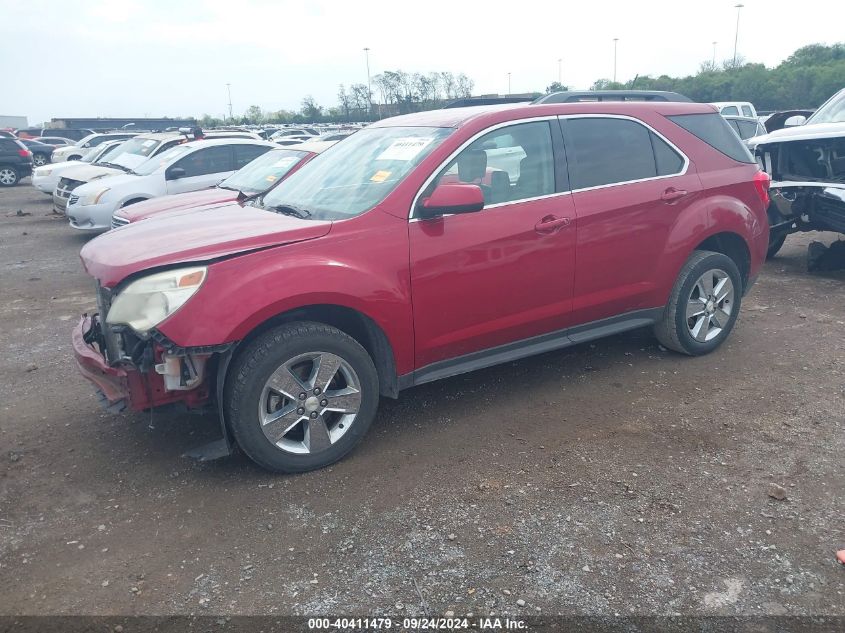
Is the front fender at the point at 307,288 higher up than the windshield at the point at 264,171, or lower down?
lower down

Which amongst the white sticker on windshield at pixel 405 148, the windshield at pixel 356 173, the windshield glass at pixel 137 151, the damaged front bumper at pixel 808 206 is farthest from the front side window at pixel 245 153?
the damaged front bumper at pixel 808 206

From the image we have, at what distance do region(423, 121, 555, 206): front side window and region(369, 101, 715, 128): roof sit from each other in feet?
0.28

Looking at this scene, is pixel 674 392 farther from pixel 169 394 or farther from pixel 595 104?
pixel 169 394

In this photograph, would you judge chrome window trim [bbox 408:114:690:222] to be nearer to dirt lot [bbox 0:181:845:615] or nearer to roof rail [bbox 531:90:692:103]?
roof rail [bbox 531:90:692:103]

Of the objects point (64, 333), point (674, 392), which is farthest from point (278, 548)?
point (64, 333)

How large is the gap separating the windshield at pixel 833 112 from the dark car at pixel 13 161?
74.9ft

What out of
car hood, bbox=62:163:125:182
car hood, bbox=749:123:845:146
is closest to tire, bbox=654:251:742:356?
car hood, bbox=749:123:845:146

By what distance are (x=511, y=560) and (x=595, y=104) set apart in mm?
3170

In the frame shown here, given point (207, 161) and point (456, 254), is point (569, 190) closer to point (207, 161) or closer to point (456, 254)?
point (456, 254)

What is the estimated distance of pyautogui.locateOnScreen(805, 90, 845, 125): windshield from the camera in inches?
320

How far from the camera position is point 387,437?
4.24 meters

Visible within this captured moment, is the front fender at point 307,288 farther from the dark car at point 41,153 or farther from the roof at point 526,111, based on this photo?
the dark car at point 41,153

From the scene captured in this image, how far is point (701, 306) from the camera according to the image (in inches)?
208

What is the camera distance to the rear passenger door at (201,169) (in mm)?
10953
